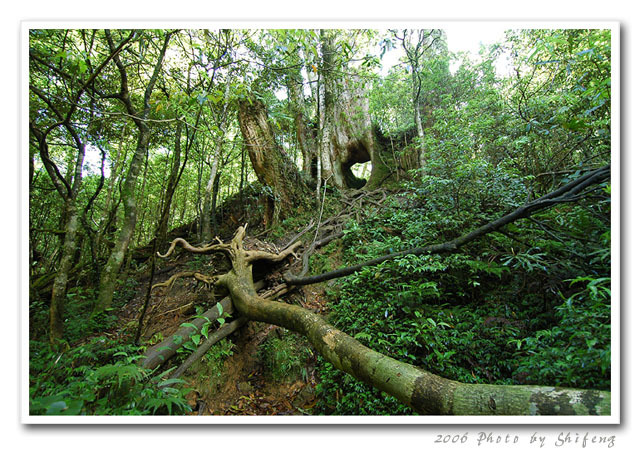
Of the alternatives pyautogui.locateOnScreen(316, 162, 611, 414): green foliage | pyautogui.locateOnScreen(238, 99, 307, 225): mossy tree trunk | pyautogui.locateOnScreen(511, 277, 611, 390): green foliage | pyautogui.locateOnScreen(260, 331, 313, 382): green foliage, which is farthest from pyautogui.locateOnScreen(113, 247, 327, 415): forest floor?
pyautogui.locateOnScreen(238, 99, 307, 225): mossy tree trunk

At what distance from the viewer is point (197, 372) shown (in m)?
3.22

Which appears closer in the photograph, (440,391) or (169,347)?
(440,391)

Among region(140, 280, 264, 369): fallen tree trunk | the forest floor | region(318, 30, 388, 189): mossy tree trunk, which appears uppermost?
region(318, 30, 388, 189): mossy tree trunk

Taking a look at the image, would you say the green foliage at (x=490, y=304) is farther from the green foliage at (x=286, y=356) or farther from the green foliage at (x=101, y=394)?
the green foliage at (x=101, y=394)

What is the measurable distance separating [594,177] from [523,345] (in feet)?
5.48

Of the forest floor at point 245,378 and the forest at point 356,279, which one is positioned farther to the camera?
the forest floor at point 245,378

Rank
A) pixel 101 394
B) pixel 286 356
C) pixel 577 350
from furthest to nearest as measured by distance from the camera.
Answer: pixel 286 356 < pixel 101 394 < pixel 577 350

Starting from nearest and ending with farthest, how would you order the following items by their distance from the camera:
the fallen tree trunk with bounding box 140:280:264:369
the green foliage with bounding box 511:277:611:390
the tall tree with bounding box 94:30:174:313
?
the green foliage with bounding box 511:277:611:390
the fallen tree trunk with bounding box 140:280:264:369
the tall tree with bounding box 94:30:174:313

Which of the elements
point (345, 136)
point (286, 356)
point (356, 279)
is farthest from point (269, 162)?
point (286, 356)

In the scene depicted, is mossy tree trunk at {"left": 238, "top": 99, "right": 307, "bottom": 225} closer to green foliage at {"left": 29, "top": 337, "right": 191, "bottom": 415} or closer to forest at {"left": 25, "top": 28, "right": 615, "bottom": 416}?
forest at {"left": 25, "top": 28, "right": 615, "bottom": 416}

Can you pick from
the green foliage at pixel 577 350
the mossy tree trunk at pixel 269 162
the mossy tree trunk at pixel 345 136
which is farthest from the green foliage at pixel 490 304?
the mossy tree trunk at pixel 345 136

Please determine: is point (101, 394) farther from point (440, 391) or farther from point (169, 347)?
point (440, 391)

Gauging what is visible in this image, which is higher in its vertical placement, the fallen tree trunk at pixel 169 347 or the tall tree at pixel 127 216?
the tall tree at pixel 127 216
